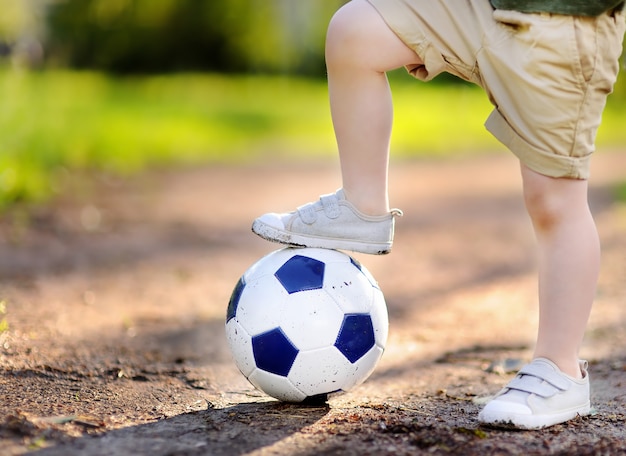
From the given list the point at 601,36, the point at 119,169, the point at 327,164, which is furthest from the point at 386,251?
the point at 327,164

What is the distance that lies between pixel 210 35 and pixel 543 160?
21398mm

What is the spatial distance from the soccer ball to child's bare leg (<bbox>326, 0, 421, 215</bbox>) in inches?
10.2

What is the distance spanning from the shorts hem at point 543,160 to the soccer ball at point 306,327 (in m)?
0.66

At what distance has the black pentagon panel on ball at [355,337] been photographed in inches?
104

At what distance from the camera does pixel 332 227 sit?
2.73 meters

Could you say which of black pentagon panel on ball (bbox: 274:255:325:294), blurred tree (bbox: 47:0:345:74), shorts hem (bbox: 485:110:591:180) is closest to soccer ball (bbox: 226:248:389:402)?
black pentagon panel on ball (bbox: 274:255:325:294)

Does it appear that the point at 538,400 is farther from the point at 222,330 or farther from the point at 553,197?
the point at 222,330

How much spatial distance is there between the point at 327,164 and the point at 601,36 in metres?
7.69

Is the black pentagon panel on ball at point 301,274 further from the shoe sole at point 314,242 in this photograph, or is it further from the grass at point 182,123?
the grass at point 182,123

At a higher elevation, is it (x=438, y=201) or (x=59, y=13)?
(x=59, y=13)

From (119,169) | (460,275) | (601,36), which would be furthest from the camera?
(119,169)

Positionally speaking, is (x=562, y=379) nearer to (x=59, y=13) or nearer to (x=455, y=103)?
(x=455, y=103)

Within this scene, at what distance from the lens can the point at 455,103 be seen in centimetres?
1631

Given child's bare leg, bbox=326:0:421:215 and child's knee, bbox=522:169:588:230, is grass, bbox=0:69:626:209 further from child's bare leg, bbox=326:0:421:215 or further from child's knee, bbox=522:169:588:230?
child's knee, bbox=522:169:588:230
